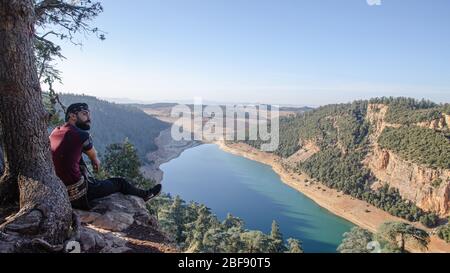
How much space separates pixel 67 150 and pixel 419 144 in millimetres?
69893

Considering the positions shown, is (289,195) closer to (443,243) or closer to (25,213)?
(443,243)

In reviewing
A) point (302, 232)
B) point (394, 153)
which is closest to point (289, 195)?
point (302, 232)

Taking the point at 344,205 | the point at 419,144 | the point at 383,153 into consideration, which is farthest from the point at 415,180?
the point at 344,205

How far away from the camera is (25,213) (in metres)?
3.44

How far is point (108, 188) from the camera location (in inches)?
208

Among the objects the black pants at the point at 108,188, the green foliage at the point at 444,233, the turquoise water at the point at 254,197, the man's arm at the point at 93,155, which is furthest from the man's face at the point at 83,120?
the green foliage at the point at 444,233

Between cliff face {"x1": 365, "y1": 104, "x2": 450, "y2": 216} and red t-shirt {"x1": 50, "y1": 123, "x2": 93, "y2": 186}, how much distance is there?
59121 mm

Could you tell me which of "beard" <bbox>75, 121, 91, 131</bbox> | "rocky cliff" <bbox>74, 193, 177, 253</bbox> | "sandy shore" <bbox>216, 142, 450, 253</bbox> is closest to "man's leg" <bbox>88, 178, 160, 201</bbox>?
"rocky cliff" <bbox>74, 193, 177, 253</bbox>

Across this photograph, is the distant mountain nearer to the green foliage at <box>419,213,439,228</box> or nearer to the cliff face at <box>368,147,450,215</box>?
the cliff face at <box>368,147,450,215</box>

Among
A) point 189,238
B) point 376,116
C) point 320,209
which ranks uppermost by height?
point 376,116

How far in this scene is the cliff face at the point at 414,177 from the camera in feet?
174

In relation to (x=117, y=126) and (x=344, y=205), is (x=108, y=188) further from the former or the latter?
(x=117, y=126)
